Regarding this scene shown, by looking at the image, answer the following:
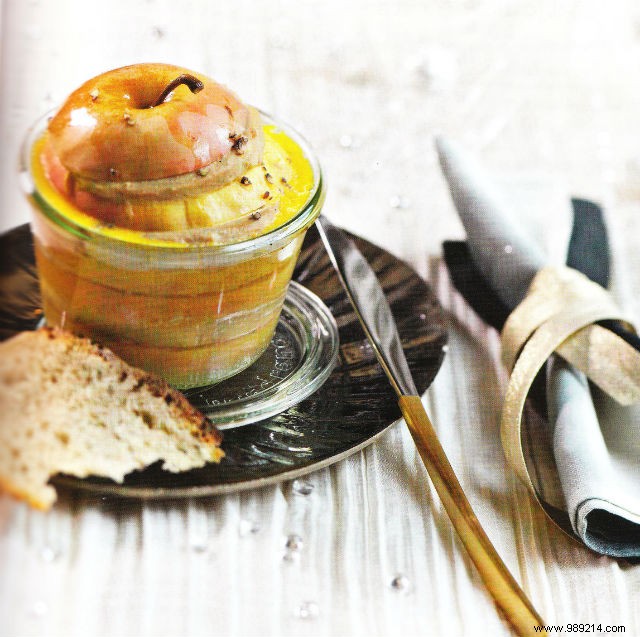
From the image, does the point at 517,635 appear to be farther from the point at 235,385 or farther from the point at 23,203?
the point at 23,203

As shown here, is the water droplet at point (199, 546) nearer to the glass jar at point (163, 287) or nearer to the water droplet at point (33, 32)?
the glass jar at point (163, 287)

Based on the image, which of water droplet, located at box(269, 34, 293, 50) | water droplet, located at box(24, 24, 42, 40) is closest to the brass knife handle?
water droplet, located at box(24, 24, 42, 40)

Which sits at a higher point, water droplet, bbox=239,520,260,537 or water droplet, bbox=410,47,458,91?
water droplet, bbox=239,520,260,537

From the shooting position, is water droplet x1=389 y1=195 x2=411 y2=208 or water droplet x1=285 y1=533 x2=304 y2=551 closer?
water droplet x1=285 y1=533 x2=304 y2=551

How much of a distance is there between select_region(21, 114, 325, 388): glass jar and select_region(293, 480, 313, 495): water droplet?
73 millimetres

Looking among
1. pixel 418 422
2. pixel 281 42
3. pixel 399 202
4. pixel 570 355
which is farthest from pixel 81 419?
pixel 281 42

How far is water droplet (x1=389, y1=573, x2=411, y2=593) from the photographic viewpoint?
367 millimetres

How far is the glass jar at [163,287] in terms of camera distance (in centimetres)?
37

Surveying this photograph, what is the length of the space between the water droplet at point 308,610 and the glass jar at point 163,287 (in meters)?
0.13

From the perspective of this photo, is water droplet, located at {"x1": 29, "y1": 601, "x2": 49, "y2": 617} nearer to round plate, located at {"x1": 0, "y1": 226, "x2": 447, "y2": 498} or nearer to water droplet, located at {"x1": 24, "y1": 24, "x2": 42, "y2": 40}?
round plate, located at {"x1": 0, "y1": 226, "x2": 447, "y2": 498}

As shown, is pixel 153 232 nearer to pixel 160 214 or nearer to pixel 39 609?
pixel 160 214

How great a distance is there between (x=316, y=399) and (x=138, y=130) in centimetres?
17

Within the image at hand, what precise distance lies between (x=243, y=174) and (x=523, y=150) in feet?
1.43

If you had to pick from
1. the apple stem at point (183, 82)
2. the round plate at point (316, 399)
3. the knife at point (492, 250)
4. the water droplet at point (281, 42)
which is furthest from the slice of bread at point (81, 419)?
the water droplet at point (281, 42)
